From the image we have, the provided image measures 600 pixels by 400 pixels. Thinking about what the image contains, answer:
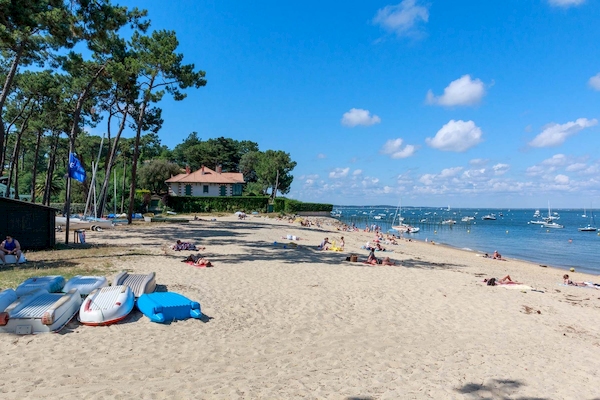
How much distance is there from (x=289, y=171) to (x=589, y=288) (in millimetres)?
53979

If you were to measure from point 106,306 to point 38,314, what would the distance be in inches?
38.5

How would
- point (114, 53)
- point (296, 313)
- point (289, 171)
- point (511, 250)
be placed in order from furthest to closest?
1. point (289, 171)
2. point (511, 250)
3. point (114, 53)
4. point (296, 313)

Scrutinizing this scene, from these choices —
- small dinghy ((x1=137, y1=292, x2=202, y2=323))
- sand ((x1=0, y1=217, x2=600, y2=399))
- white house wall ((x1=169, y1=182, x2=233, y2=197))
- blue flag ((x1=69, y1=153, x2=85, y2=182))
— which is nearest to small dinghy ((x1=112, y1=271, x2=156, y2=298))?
small dinghy ((x1=137, y1=292, x2=202, y2=323))

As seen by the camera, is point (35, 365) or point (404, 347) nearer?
point (35, 365)

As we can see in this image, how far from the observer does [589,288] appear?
15.5 meters

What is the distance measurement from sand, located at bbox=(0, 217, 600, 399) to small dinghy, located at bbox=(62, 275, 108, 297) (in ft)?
4.18

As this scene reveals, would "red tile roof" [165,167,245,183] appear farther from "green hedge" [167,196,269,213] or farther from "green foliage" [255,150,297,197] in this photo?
"green foliage" [255,150,297,197]

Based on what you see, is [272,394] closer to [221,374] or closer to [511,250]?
[221,374]

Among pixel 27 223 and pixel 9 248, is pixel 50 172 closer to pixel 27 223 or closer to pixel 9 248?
pixel 27 223

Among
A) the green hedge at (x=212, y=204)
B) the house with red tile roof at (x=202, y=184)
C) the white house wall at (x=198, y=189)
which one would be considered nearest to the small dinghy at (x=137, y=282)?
the green hedge at (x=212, y=204)

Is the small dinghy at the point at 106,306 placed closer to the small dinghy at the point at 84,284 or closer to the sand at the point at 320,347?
the sand at the point at 320,347

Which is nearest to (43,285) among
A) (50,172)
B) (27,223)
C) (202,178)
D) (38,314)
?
(38,314)

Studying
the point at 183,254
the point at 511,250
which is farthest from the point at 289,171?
the point at 183,254

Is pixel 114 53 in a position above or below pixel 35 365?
above
